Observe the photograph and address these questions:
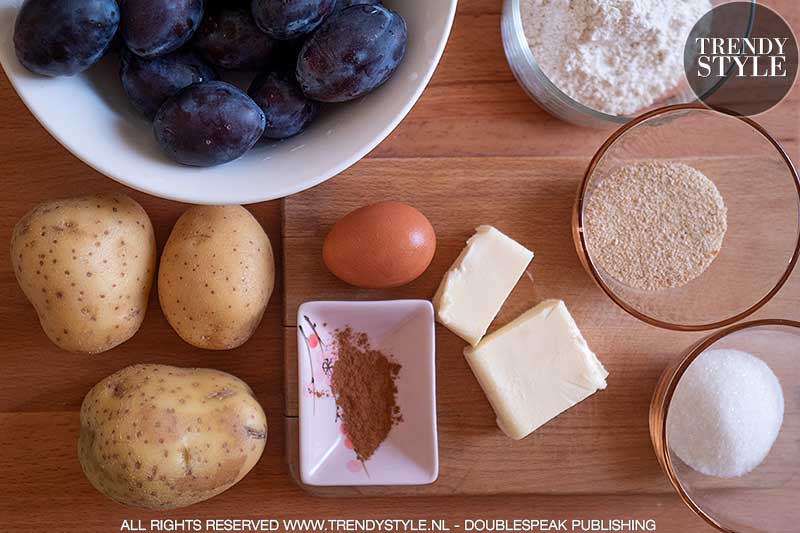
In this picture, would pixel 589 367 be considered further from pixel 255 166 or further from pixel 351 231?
pixel 255 166

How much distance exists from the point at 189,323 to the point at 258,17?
1.14 feet

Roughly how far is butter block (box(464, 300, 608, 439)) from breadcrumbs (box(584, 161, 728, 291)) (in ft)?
0.32

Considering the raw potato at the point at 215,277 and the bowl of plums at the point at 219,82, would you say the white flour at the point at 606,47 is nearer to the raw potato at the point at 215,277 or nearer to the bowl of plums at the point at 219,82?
the bowl of plums at the point at 219,82

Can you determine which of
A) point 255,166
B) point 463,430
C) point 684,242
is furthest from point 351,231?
point 684,242

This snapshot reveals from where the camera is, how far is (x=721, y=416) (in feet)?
2.78

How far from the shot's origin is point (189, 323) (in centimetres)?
82

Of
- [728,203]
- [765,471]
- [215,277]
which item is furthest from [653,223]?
[215,277]

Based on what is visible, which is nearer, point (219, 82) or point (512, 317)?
point (219, 82)

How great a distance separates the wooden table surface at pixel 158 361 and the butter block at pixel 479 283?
0.11 meters

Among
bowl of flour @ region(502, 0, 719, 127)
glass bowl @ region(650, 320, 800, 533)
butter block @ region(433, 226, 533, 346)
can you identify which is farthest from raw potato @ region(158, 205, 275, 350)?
glass bowl @ region(650, 320, 800, 533)

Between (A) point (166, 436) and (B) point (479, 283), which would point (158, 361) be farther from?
(B) point (479, 283)

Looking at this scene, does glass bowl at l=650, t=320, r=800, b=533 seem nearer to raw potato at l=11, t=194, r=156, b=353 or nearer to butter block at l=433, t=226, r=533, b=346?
butter block at l=433, t=226, r=533, b=346

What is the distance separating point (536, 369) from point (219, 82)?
467mm

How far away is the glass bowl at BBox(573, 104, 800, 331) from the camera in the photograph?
90 cm
